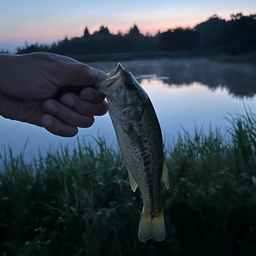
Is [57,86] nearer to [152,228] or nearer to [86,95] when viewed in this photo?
[86,95]

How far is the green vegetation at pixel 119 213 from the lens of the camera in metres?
2.25

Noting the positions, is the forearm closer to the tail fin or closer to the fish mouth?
the fish mouth

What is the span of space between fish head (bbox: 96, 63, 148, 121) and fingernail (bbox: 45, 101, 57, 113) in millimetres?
552

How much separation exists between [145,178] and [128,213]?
123 centimetres

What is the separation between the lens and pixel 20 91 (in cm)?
169

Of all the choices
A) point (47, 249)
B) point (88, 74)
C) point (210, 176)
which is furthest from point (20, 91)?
point (210, 176)

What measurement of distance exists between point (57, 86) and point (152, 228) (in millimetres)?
926

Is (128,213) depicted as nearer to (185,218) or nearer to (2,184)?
(185,218)

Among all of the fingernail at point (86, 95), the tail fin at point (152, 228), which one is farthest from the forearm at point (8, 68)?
the tail fin at point (152, 228)

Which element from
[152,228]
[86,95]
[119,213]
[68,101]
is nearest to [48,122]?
[68,101]

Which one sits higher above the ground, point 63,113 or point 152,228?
point 63,113

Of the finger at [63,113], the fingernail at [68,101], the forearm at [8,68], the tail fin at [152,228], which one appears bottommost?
the tail fin at [152,228]

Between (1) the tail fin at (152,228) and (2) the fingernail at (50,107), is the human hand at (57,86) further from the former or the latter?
(1) the tail fin at (152,228)

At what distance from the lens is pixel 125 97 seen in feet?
3.97
